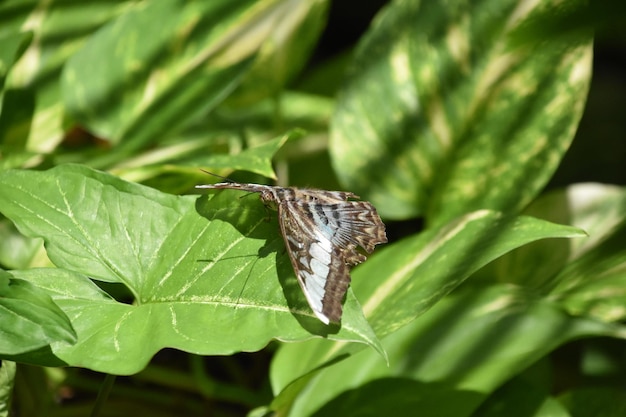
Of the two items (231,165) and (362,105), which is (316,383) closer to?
(231,165)

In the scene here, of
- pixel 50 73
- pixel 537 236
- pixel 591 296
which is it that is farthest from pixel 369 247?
pixel 50 73

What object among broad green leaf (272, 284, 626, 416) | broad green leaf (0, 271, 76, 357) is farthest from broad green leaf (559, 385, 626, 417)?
broad green leaf (0, 271, 76, 357)

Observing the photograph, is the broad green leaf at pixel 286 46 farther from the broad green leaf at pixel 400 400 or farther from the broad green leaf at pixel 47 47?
the broad green leaf at pixel 400 400

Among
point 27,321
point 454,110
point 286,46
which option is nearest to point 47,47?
point 286,46

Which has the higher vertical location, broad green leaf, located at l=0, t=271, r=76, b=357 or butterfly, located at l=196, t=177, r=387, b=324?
butterfly, located at l=196, t=177, r=387, b=324

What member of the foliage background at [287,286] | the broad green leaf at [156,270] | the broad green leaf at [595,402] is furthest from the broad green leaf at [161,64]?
the broad green leaf at [595,402]

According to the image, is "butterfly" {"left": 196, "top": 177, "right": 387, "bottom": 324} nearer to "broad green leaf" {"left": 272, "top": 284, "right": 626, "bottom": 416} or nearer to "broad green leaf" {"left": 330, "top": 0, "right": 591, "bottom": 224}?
"broad green leaf" {"left": 272, "top": 284, "right": 626, "bottom": 416}
